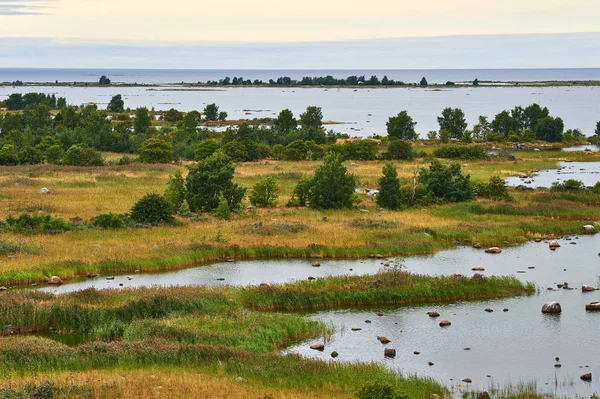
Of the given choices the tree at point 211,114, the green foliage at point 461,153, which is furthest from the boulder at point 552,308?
the tree at point 211,114

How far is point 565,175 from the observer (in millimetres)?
83438

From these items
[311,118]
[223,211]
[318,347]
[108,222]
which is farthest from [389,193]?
[311,118]

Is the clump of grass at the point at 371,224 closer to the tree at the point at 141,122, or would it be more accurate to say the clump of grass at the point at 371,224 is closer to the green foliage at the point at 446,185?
the green foliage at the point at 446,185

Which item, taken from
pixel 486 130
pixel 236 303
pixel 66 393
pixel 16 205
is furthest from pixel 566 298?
pixel 486 130

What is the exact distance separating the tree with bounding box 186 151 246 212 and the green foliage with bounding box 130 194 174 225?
5.40 meters

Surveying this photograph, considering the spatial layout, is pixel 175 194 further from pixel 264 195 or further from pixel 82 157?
pixel 82 157

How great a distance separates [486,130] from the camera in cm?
12912

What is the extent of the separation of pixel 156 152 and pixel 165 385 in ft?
218

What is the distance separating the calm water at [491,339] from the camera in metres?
26.5

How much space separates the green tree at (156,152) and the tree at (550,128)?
67373 millimetres

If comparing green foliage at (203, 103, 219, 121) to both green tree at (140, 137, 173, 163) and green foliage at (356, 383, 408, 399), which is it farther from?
green foliage at (356, 383, 408, 399)

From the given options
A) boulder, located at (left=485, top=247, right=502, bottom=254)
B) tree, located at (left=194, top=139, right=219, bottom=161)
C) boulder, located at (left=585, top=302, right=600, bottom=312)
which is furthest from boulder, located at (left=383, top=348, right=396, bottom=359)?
tree, located at (left=194, top=139, right=219, bottom=161)

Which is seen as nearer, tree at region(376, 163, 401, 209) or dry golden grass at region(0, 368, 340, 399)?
dry golden grass at region(0, 368, 340, 399)

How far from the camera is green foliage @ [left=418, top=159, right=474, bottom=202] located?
200 feet
